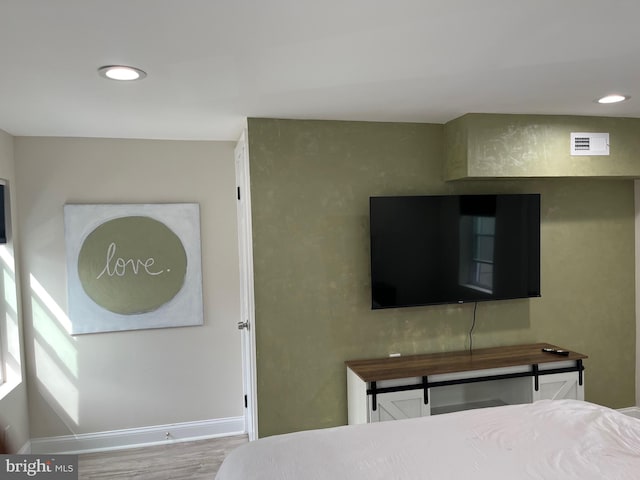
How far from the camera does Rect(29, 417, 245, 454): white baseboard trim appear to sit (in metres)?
3.50

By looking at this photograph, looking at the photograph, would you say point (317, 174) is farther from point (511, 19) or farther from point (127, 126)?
point (511, 19)

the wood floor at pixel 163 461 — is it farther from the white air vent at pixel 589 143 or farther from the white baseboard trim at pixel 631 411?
the white air vent at pixel 589 143

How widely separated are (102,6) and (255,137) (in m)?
1.61

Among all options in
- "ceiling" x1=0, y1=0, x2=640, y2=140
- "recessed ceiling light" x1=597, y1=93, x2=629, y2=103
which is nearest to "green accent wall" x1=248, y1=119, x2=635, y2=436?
"ceiling" x1=0, y1=0, x2=640, y2=140

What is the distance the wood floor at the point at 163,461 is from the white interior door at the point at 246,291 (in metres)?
0.29

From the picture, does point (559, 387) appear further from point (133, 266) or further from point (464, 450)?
point (133, 266)

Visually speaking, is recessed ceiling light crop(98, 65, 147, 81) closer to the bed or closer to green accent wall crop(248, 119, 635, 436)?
green accent wall crop(248, 119, 635, 436)

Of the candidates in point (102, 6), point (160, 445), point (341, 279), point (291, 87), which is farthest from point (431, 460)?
point (160, 445)

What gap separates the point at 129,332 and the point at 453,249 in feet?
7.98

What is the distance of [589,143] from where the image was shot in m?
3.24

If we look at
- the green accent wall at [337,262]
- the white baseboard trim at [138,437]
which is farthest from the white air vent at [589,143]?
the white baseboard trim at [138,437]

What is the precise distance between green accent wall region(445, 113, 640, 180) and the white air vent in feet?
0.11

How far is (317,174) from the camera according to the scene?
3154 mm

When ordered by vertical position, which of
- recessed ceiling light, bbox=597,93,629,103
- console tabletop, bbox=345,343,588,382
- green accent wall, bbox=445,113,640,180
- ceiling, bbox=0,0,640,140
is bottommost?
console tabletop, bbox=345,343,588,382
